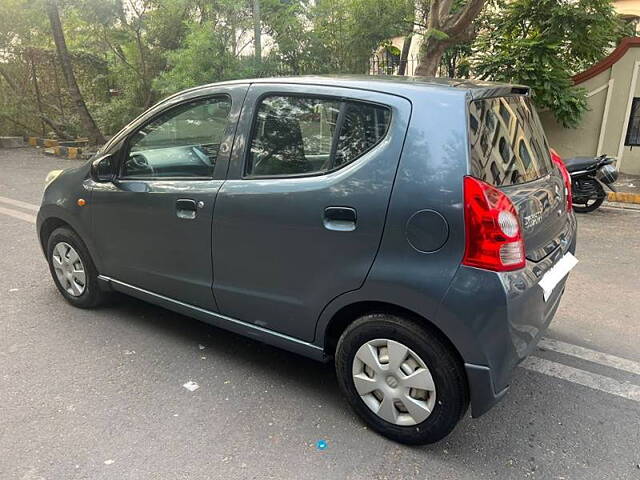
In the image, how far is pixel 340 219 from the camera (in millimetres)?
2418

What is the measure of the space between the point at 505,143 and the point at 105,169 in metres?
2.54

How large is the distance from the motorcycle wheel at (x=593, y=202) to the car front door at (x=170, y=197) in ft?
19.2

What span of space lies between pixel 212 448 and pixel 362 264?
115 centimetres

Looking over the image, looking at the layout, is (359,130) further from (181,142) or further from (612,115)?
(612,115)

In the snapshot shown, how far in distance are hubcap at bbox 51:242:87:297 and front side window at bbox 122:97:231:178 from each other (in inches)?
35.6

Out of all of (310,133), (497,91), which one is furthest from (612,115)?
(310,133)

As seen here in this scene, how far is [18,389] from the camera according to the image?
292 centimetres

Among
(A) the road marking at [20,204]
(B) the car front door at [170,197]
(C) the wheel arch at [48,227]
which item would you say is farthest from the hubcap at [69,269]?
(A) the road marking at [20,204]

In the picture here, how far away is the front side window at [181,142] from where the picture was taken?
118 inches

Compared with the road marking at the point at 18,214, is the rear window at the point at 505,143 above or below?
above

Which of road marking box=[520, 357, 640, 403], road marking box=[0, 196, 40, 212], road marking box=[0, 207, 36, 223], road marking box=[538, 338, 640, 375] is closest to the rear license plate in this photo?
road marking box=[520, 357, 640, 403]

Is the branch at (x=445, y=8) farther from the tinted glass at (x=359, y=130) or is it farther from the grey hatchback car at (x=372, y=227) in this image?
the tinted glass at (x=359, y=130)

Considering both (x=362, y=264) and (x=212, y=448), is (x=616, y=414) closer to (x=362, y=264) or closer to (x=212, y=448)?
(x=362, y=264)

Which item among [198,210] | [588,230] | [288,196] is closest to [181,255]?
[198,210]
